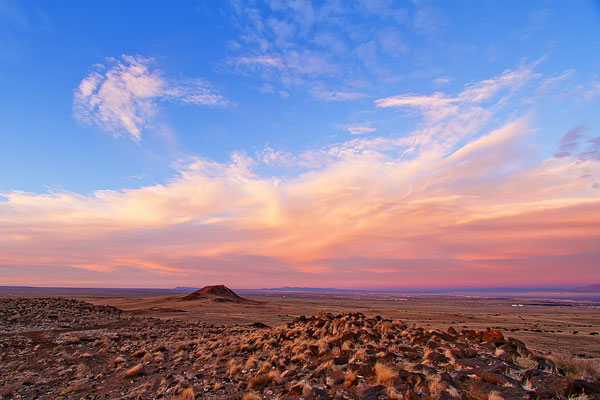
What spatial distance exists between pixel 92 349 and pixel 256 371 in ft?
41.6

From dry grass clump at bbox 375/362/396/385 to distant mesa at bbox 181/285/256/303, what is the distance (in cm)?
7729

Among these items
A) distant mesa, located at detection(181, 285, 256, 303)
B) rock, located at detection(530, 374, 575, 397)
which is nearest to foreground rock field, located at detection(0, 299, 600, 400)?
rock, located at detection(530, 374, 575, 397)

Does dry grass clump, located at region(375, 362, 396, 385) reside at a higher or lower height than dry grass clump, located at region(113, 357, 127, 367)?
higher

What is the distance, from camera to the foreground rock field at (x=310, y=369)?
26.9ft

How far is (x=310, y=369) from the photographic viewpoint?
36.7ft

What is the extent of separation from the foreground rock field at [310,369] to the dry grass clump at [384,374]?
0.03 m

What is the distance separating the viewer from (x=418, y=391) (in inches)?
315

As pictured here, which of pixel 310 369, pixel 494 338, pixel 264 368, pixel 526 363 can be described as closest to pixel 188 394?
pixel 264 368

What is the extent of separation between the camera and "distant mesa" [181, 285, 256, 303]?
8441 centimetres

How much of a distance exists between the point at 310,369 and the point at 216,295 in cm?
8594

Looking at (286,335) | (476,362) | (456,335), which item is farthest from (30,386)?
(456,335)

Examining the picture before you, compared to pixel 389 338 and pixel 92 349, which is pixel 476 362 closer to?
pixel 389 338

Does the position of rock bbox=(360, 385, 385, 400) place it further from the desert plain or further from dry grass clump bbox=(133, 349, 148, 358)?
dry grass clump bbox=(133, 349, 148, 358)

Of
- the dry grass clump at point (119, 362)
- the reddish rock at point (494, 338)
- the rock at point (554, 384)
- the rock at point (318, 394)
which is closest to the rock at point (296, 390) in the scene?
the rock at point (318, 394)
